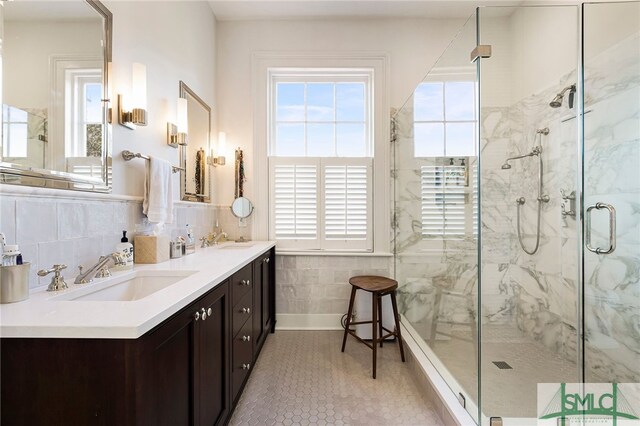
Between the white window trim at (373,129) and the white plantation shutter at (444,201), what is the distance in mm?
551

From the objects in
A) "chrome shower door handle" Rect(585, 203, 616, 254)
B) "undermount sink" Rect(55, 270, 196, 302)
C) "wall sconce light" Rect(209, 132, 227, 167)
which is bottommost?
"undermount sink" Rect(55, 270, 196, 302)

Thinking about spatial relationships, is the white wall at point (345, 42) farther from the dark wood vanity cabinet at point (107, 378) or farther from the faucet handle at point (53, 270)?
the dark wood vanity cabinet at point (107, 378)

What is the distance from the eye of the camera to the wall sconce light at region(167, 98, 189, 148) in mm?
1918

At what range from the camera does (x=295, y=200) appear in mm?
2744

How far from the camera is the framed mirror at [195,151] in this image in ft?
7.04

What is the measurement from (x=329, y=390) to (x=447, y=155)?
1.75 meters

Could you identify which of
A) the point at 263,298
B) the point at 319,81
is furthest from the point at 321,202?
the point at 319,81

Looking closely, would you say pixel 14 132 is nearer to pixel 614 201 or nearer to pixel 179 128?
pixel 179 128

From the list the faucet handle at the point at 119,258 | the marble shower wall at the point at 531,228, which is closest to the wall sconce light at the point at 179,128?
the faucet handle at the point at 119,258

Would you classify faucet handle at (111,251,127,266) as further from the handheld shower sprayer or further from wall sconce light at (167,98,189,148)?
the handheld shower sprayer

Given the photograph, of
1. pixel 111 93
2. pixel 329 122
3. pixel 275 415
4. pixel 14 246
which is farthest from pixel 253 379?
pixel 329 122

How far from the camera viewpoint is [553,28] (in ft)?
6.27

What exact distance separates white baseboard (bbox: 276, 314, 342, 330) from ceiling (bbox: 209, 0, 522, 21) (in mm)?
2895

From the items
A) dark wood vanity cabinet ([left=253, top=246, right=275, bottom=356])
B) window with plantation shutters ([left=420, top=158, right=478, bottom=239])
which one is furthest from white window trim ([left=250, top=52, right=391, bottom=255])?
window with plantation shutters ([left=420, top=158, right=478, bottom=239])
